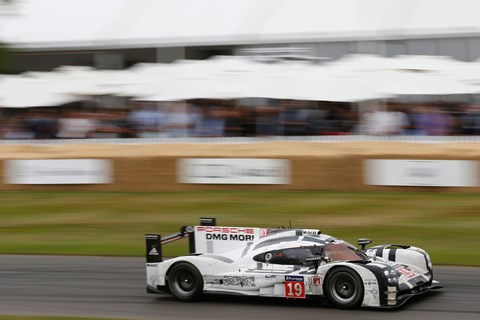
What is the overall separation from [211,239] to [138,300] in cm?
119

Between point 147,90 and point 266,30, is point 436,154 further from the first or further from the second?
point 266,30

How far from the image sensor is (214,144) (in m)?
21.0

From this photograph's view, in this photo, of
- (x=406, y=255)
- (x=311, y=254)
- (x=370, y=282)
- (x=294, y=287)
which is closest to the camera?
(x=370, y=282)

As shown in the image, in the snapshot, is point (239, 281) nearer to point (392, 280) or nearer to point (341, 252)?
point (341, 252)

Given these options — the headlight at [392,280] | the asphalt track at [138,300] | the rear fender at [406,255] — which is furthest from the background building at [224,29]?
the headlight at [392,280]

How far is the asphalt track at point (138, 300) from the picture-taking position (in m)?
9.94

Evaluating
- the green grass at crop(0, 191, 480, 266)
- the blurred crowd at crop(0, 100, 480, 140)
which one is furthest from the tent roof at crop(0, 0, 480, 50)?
the green grass at crop(0, 191, 480, 266)

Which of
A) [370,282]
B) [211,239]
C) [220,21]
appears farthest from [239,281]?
[220,21]

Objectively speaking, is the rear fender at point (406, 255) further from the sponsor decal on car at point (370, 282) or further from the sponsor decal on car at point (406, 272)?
the sponsor decal on car at point (370, 282)

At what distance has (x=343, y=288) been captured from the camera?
10031 millimetres

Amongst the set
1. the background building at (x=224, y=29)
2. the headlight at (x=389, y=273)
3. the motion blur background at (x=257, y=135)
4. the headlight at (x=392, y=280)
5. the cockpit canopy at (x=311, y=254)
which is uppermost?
the background building at (x=224, y=29)

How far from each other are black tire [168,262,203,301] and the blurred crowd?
1067 cm

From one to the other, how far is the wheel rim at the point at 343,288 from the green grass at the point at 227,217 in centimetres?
381

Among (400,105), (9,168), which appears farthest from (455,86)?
(9,168)
